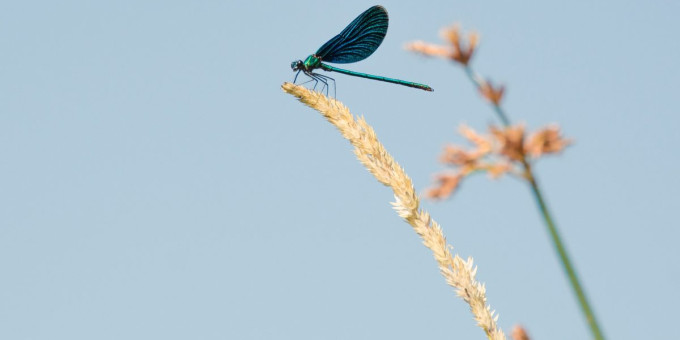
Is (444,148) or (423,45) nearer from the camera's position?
(423,45)

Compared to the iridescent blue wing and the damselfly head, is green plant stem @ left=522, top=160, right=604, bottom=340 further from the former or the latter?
the damselfly head

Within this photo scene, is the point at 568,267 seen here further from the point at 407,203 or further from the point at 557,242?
the point at 407,203

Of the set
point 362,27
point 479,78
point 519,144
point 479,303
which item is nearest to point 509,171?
point 519,144

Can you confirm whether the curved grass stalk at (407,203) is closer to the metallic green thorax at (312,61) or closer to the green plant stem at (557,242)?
the green plant stem at (557,242)

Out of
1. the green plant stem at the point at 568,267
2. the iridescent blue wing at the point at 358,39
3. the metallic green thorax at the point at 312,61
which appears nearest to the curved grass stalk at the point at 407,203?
→ the green plant stem at the point at 568,267

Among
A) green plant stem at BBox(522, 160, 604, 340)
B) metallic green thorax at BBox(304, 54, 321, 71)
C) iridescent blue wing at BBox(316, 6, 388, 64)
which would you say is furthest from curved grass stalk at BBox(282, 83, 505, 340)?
metallic green thorax at BBox(304, 54, 321, 71)

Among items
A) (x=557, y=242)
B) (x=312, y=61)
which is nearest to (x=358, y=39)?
(x=312, y=61)

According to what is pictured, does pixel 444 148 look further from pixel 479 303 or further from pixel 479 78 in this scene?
pixel 479 303
